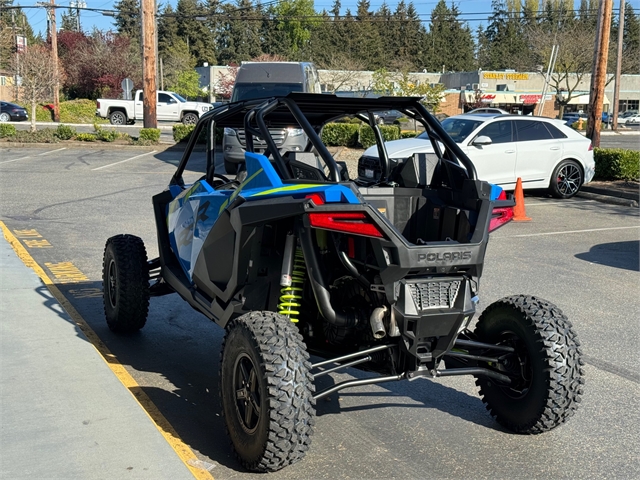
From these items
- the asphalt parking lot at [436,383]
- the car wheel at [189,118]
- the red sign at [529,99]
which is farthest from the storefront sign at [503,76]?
the asphalt parking lot at [436,383]

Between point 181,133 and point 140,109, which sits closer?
point 181,133

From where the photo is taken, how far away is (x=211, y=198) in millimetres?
5195

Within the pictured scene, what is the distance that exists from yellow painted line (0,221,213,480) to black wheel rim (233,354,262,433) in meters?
0.34

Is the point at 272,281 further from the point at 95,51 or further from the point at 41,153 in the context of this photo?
the point at 95,51

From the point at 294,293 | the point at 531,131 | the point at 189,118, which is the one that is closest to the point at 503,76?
the point at 189,118

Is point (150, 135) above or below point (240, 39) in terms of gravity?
below

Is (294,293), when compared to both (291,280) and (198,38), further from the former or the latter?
(198,38)

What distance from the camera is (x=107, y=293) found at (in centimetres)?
668

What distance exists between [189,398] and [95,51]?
184 feet

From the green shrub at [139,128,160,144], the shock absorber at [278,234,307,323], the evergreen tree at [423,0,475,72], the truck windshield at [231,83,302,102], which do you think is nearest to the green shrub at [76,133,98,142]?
the green shrub at [139,128,160,144]

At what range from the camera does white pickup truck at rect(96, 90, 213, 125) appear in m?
41.1

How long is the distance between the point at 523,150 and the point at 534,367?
1195 centimetres

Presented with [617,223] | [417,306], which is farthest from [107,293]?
[617,223]

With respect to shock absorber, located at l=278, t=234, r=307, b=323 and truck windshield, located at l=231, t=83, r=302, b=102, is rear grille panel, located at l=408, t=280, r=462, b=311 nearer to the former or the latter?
shock absorber, located at l=278, t=234, r=307, b=323
